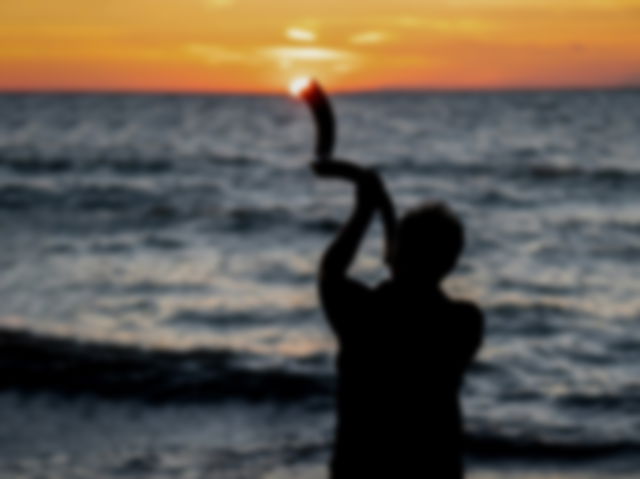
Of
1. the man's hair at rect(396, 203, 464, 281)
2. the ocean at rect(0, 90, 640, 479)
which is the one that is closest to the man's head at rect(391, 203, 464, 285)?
the man's hair at rect(396, 203, 464, 281)

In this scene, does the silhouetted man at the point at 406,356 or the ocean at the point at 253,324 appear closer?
the silhouetted man at the point at 406,356

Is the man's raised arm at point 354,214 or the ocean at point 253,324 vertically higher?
the man's raised arm at point 354,214

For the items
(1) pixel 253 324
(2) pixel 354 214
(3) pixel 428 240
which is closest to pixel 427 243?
(3) pixel 428 240

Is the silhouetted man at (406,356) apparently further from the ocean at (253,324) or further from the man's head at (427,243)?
the ocean at (253,324)

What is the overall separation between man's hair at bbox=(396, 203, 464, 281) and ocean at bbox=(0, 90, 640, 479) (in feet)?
15.4

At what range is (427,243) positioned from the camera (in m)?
2.32

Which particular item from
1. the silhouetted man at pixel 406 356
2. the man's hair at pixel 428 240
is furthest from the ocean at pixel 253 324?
the man's hair at pixel 428 240

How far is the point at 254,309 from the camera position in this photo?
12336 millimetres

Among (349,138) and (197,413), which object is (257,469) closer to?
(197,413)

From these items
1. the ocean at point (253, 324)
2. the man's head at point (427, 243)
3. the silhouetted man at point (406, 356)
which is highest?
the man's head at point (427, 243)

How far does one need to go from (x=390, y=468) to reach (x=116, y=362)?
7652 millimetres

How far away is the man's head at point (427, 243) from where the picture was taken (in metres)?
2.29

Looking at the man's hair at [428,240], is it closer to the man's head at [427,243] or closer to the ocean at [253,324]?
the man's head at [427,243]

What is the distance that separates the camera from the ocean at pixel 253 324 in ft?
24.1
